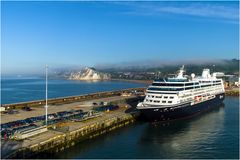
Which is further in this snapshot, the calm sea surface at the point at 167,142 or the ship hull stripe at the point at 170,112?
the ship hull stripe at the point at 170,112

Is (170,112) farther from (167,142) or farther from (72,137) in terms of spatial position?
(72,137)

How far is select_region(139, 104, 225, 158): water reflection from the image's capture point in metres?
38.3

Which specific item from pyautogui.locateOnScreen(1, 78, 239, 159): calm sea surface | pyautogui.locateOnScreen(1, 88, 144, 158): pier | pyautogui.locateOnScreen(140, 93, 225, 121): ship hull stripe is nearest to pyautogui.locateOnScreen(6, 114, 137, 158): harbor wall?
pyautogui.locateOnScreen(1, 88, 144, 158): pier

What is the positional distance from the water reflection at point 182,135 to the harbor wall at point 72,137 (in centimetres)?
492

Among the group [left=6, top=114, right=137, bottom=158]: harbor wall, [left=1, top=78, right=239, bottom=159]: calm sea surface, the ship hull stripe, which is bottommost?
[left=1, top=78, right=239, bottom=159]: calm sea surface

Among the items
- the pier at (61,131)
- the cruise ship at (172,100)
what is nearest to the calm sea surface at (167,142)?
the pier at (61,131)

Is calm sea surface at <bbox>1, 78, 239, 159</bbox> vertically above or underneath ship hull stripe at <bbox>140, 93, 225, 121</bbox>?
underneath

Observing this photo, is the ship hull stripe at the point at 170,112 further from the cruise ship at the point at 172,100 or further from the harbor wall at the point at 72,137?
the harbor wall at the point at 72,137

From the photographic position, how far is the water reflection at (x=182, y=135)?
38269 mm

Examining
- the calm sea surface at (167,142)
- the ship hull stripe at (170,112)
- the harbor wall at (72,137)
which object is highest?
the ship hull stripe at (170,112)

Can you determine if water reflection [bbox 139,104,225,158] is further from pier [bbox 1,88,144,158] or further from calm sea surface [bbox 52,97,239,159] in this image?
pier [bbox 1,88,144,158]

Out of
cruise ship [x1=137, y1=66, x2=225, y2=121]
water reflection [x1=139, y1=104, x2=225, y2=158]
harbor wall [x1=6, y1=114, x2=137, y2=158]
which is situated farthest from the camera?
cruise ship [x1=137, y1=66, x2=225, y2=121]

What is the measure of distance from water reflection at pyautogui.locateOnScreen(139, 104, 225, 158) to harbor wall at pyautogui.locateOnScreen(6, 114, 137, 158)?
16.1 ft

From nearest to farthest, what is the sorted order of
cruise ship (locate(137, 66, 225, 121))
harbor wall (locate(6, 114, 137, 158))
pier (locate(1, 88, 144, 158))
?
harbor wall (locate(6, 114, 137, 158))
pier (locate(1, 88, 144, 158))
cruise ship (locate(137, 66, 225, 121))
